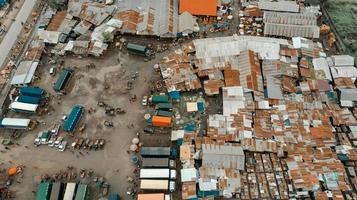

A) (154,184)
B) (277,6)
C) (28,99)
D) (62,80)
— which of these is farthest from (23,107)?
(277,6)

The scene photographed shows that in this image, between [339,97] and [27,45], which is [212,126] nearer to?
[339,97]

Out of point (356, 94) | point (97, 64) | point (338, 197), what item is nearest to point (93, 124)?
point (97, 64)

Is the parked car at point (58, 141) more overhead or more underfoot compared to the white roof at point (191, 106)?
more underfoot

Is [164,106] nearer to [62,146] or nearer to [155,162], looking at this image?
[155,162]

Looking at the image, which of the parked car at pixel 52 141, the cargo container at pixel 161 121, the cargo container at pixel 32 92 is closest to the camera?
the parked car at pixel 52 141

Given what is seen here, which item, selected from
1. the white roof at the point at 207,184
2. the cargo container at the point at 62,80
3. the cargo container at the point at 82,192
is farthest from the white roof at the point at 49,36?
the white roof at the point at 207,184

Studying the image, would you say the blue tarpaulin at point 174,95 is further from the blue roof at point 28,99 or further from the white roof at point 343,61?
the white roof at point 343,61

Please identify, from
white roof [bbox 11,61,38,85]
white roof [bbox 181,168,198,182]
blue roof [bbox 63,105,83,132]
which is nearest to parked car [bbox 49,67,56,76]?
white roof [bbox 11,61,38,85]
